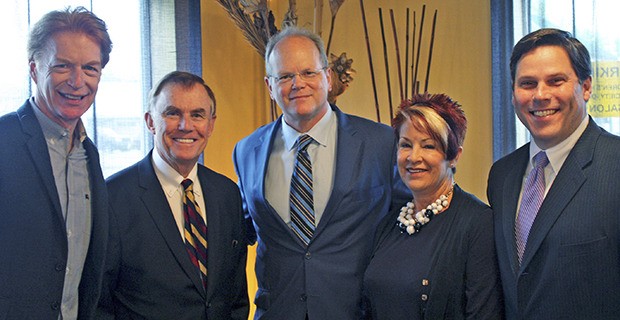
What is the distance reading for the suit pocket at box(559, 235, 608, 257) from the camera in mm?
1849

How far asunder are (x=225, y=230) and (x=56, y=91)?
796 mm

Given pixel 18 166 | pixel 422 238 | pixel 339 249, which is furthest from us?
pixel 339 249

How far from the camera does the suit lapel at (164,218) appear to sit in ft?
7.61

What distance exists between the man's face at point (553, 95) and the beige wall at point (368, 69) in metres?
2.13

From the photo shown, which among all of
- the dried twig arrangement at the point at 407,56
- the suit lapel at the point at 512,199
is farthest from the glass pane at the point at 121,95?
the suit lapel at the point at 512,199

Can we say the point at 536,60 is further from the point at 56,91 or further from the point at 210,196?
the point at 56,91

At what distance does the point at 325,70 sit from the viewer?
8.86 feet

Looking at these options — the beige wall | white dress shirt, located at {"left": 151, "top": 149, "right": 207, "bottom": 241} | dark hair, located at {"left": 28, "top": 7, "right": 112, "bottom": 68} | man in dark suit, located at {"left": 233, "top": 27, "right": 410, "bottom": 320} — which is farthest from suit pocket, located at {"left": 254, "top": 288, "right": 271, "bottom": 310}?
the beige wall

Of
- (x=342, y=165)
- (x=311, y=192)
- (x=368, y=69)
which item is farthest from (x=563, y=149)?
(x=368, y=69)

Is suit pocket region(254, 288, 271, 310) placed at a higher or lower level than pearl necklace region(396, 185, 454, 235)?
lower

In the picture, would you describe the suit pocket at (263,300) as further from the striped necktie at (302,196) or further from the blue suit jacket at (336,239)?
the striped necktie at (302,196)

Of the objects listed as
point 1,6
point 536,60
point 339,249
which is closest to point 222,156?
point 1,6

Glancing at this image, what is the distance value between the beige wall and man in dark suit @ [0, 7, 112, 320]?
1.96m

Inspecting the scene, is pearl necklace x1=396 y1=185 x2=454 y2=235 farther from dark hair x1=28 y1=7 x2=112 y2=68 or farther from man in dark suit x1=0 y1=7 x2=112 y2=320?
dark hair x1=28 y1=7 x2=112 y2=68
